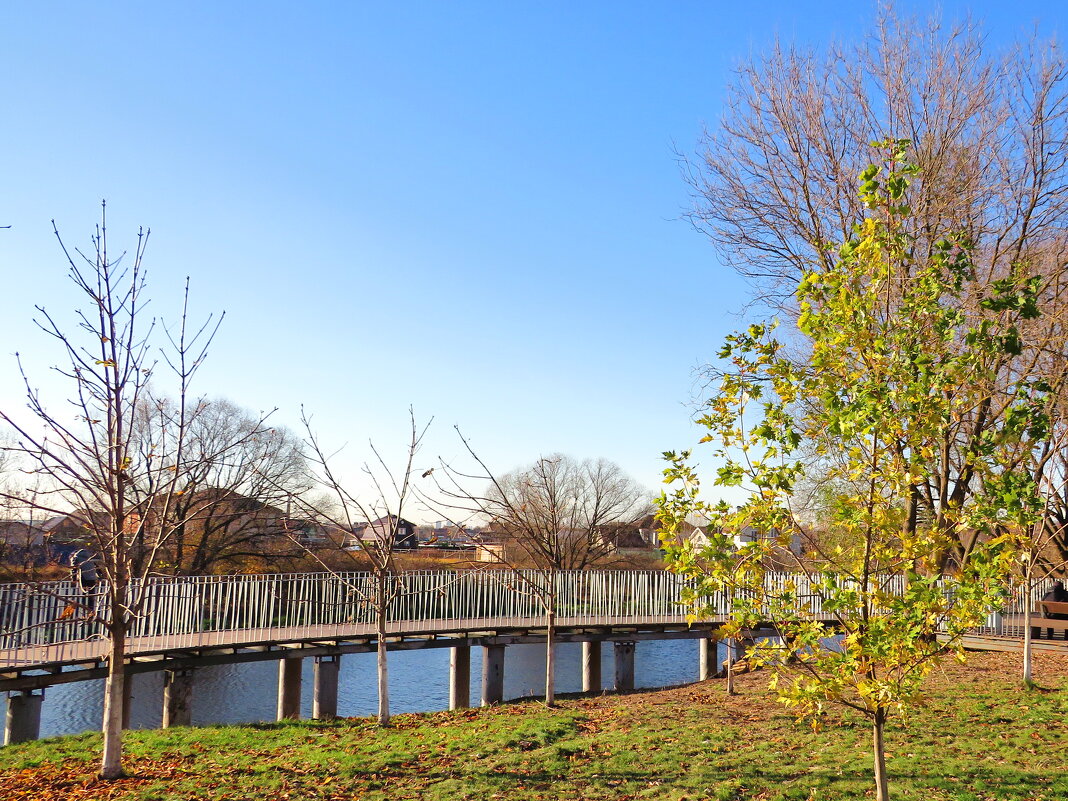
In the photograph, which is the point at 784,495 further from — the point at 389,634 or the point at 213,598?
the point at 213,598

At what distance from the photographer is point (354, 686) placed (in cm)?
2342

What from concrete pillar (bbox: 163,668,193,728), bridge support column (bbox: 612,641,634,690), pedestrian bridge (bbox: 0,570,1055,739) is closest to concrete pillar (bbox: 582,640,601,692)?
pedestrian bridge (bbox: 0,570,1055,739)

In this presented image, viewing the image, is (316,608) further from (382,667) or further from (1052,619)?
(1052,619)

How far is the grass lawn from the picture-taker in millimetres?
7715

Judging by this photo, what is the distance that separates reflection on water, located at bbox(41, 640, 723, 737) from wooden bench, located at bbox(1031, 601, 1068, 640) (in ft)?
26.9

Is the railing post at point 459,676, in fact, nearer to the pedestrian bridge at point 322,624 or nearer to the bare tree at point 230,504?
the pedestrian bridge at point 322,624

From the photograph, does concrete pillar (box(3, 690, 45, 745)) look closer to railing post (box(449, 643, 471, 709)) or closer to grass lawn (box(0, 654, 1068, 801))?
grass lawn (box(0, 654, 1068, 801))

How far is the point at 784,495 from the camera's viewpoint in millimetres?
5777

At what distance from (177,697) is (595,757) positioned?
27.7 feet

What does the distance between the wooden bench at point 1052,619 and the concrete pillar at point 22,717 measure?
63.8ft

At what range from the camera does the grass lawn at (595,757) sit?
7715mm

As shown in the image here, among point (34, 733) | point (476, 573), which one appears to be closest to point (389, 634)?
point (476, 573)

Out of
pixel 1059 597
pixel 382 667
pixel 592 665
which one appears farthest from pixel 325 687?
pixel 1059 597

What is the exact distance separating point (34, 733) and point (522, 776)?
27.1ft
